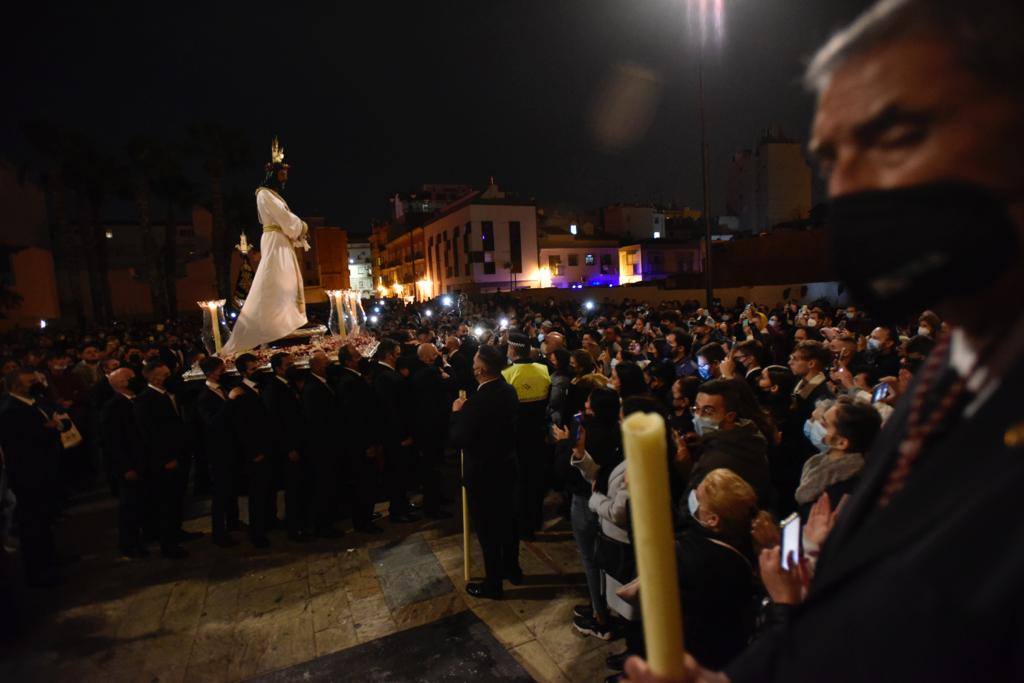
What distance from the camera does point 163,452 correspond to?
552 centimetres

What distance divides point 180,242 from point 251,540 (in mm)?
50205

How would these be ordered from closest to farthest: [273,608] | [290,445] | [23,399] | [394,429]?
[273,608]
[23,399]
[290,445]
[394,429]

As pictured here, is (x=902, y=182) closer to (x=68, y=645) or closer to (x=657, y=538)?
(x=657, y=538)

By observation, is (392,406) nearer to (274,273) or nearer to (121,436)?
(121,436)

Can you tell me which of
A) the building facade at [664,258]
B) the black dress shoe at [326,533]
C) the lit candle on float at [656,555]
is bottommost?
the black dress shoe at [326,533]

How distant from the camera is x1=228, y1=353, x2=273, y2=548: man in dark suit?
18.0 ft

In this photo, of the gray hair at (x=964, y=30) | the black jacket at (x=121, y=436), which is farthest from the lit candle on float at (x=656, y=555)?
the black jacket at (x=121, y=436)

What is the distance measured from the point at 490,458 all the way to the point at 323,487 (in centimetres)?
244

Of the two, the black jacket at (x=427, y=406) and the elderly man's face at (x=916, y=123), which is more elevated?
the elderly man's face at (x=916, y=123)

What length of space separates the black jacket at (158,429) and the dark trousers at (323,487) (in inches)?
57.6

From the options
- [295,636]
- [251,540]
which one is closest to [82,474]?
[251,540]

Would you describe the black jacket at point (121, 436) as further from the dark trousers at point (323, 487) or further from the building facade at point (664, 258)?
the building facade at point (664, 258)

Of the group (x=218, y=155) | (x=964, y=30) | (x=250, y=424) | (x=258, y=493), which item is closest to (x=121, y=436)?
(x=250, y=424)

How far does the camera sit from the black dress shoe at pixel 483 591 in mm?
4469
